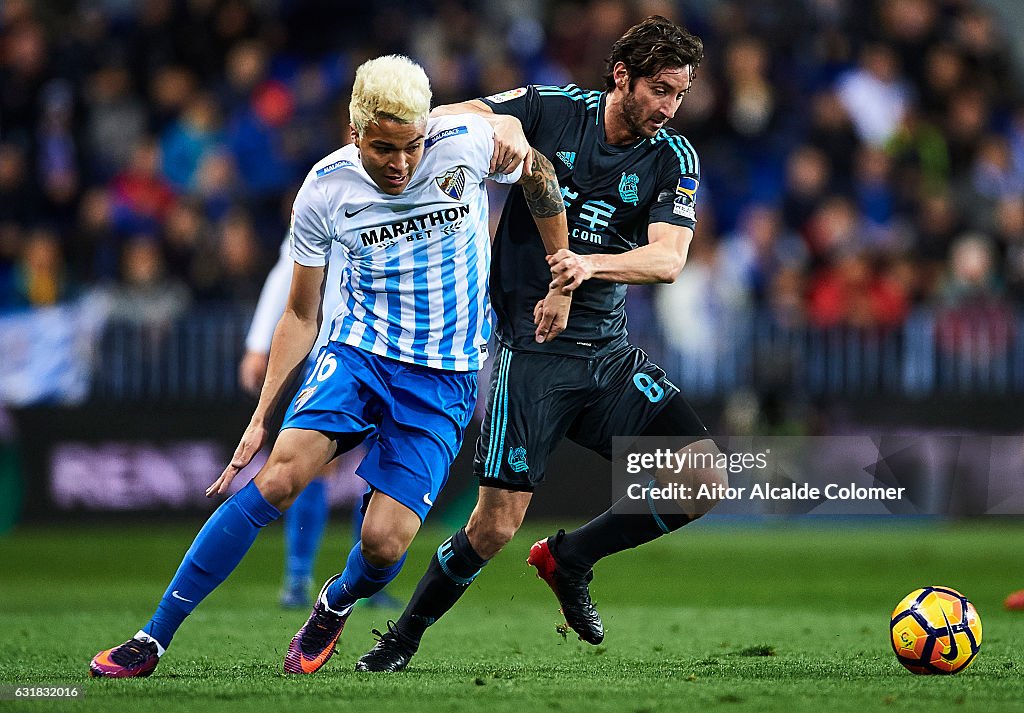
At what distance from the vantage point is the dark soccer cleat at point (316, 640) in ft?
19.9

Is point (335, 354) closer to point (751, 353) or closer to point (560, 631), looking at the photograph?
point (560, 631)

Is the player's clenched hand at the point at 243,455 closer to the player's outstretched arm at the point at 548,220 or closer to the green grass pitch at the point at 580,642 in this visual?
the green grass pitch at the point at 580,642

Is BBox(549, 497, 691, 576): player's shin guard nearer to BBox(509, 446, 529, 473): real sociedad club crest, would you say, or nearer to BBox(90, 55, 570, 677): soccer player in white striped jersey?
BBox(509, 446, 529, 473): real sociedad club crest

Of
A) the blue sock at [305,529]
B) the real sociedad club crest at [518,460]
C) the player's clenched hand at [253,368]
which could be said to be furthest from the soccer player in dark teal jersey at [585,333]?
the blue sock at [305,529]

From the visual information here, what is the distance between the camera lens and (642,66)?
21.0 ft

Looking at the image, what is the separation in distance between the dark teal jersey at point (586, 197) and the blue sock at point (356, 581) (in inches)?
48.6

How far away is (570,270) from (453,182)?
1.93 feet

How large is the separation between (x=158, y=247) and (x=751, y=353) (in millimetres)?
5778

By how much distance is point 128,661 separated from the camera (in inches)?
218

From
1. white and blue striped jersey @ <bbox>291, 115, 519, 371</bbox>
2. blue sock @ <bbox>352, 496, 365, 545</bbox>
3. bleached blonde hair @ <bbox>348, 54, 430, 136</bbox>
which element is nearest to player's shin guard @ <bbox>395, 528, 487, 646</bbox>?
blue sock @ <bbox>352, 496, 365, 545</bbox>

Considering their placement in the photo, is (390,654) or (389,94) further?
(390,654)

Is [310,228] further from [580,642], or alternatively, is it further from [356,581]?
[580,642]

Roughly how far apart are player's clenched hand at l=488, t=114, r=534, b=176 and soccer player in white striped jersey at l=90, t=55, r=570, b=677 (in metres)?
0.03

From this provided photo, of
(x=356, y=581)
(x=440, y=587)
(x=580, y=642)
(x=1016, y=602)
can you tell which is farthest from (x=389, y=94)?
(x=1016, y=602)
